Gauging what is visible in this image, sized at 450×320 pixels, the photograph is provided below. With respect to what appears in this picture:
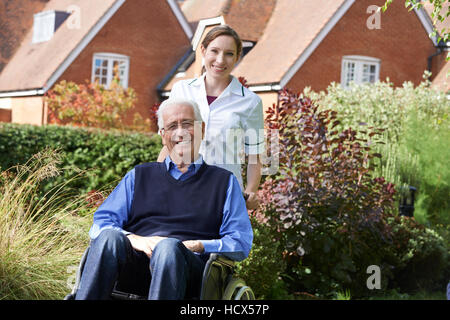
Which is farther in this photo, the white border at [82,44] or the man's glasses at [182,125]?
the white border at [82,44]

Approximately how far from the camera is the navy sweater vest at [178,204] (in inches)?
138

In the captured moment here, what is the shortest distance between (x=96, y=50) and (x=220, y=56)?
16244mm

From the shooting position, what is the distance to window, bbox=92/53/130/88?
64.6 ft

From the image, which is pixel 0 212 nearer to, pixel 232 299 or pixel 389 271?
pixel 232 299

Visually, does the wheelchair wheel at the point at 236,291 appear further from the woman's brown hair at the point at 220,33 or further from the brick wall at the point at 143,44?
the brick wall at the point at 143,44

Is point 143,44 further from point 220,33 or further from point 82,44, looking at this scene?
point 220,33

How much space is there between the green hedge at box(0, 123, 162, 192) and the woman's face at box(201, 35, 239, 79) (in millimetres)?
5196

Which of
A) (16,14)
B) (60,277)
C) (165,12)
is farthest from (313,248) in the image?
(16,14)

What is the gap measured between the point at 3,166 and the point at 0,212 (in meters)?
4.05

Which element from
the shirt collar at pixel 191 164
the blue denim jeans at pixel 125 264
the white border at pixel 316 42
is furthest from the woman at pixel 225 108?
the white border at pixel 316 42

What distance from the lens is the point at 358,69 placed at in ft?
59.8

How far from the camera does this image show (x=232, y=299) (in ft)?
11.2

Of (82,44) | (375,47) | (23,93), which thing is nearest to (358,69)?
(375,47)

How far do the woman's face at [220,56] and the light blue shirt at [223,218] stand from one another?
2.07 ft
